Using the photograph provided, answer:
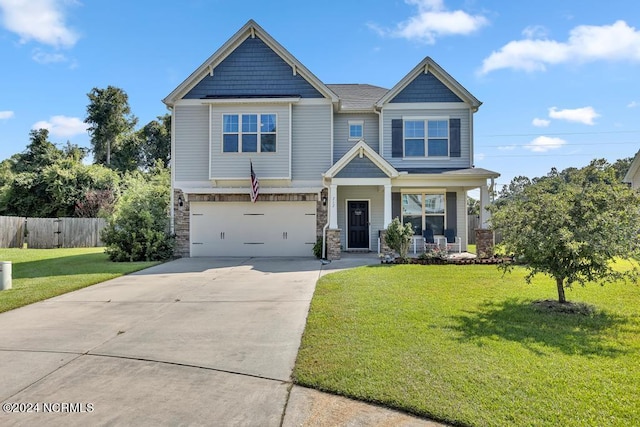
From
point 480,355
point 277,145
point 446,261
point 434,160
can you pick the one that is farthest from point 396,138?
point 480,355

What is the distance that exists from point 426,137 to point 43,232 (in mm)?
21728

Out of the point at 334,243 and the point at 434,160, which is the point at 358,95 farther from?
the point at 334,243

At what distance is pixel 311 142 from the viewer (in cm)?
1527

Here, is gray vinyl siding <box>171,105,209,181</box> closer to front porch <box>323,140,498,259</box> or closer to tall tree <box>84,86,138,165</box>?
front porch <box>323,140,498,259</box>

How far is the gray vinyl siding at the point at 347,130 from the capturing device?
15992 millimetres

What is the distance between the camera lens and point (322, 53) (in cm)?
1664

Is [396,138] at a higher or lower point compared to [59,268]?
higher

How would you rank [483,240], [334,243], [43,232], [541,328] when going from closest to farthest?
[541,328] < [483,240] < [334,243] < [43,232]

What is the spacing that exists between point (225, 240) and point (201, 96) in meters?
6.02

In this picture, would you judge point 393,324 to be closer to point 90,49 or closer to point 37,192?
point 90,49

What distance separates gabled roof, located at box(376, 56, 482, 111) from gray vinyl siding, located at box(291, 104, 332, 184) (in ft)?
8.06

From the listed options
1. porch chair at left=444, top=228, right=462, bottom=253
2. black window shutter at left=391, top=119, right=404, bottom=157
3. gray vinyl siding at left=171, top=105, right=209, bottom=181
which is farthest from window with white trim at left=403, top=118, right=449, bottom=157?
gray vinyl siding at left=171, top=105, right=209, bottom=181

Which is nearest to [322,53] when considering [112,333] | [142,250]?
[142,250]

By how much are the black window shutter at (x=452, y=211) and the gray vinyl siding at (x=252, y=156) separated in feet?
23.0
